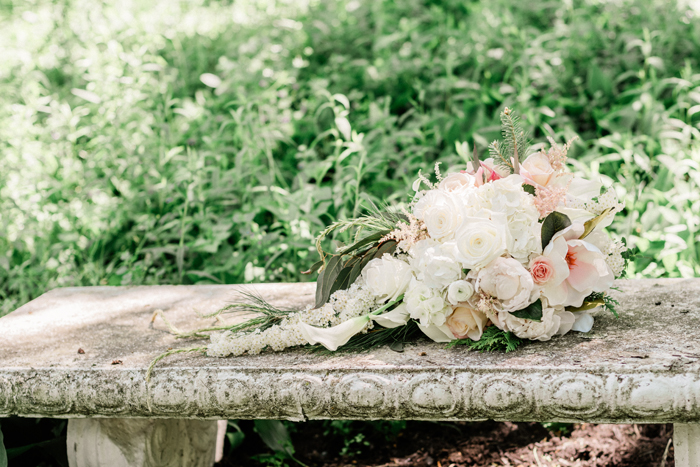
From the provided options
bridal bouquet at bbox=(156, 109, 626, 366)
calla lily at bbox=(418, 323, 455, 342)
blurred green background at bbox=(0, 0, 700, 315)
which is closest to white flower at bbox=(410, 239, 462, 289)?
bridal bouquet at bbox=(156, 109, 626, 366)

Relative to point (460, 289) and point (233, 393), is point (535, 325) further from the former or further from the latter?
point (233, 393)

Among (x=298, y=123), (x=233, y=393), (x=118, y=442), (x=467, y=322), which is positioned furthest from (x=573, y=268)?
(x=298, y=123)

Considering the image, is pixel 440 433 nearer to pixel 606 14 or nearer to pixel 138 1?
pixel 606 14

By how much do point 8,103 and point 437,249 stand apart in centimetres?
353

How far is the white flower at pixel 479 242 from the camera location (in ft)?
3.66

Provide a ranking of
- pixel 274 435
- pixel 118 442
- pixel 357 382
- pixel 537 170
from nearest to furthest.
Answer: pixel 357 382 → pixel 537 170 → pixel 118 442 → pixel 274 435

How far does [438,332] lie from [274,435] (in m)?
0.85

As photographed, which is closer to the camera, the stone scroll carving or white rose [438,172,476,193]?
the stone scroll carving

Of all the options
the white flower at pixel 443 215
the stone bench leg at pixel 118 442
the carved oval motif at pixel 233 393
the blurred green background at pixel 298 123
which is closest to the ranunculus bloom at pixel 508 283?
the white flower at pixel 443 215

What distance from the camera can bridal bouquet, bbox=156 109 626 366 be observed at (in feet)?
3.74

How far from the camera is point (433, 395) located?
43.0 inches

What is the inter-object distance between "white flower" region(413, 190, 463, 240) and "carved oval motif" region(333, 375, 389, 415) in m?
0.31

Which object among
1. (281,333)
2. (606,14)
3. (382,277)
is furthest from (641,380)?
(606,14)

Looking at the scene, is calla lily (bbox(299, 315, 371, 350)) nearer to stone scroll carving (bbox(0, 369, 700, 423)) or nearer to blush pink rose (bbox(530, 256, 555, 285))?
stone scroll carving (bbox(0, 369, 700, 423))
